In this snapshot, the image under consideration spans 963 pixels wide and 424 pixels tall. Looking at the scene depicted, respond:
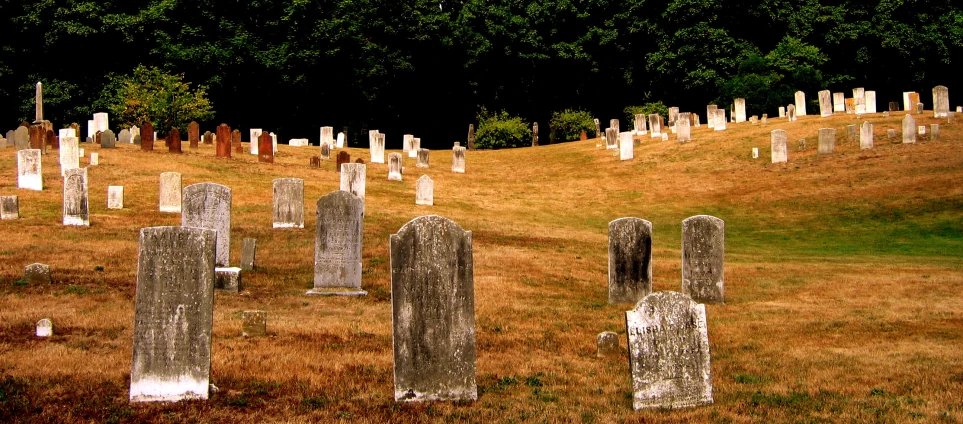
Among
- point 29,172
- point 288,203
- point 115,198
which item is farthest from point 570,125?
point 288,203

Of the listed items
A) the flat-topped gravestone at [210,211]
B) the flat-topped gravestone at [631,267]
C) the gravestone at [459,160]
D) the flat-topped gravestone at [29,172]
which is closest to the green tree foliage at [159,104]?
the gravestone at [459,160]

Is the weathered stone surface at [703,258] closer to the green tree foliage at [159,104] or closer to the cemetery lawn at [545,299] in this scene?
the cemetery lawn at [545,299]

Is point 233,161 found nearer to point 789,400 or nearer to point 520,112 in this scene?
point 789,400

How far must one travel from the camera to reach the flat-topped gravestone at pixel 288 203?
23797mm

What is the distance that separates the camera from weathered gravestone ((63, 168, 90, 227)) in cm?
2264

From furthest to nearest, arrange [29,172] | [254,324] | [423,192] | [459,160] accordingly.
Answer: [459,160] < [423,192] < [29,172] < [254,324]

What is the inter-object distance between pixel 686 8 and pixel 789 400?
59.0 metres

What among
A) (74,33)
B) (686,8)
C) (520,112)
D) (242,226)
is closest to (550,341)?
(242,226)

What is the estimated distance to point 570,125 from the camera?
65.2m

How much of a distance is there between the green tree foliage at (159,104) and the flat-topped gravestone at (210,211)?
3167 centimetres

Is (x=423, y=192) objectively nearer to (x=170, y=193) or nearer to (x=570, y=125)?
(x=170, y=193)

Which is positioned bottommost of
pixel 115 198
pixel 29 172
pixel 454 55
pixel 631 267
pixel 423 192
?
pixel 631 267

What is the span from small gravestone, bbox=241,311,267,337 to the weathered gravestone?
39.0ft

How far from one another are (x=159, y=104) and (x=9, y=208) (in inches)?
985
